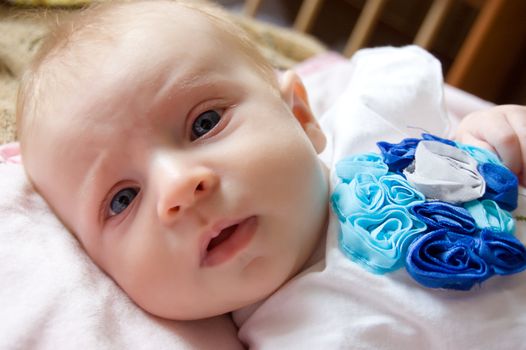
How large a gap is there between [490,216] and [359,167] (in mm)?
158

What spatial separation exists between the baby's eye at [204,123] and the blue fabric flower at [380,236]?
7.3 inches

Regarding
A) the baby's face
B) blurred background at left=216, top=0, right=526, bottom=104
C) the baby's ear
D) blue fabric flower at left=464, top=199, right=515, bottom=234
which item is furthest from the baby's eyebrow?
blurred background at left=216, top=0, right=526, bottom=104

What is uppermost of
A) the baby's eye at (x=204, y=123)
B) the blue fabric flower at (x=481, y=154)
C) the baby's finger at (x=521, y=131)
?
the baby's finger at (x=521, y=131)

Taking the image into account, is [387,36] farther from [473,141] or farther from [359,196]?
[359,196]

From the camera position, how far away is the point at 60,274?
0.63m

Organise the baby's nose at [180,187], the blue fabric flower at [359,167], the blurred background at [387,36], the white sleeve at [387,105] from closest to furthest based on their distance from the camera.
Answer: the baby's nose at [180,187] < the blue fabric flower at [359,167] < the white sleeve at [387,105] < the blurred background at [387,36]

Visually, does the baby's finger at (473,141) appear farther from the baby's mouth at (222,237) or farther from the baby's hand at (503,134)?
the baby's mouth at (222,237)

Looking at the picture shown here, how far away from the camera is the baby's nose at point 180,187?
1.81 ft

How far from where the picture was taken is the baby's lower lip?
587 millimetres

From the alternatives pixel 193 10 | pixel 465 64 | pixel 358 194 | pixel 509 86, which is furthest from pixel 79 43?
pixel 509 86

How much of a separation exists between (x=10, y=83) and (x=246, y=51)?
52 centimetres

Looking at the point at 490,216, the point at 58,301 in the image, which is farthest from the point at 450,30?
the point at 58,301

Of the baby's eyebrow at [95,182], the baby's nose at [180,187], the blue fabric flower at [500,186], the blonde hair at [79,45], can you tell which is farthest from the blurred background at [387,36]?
the blue fabric flower at [500,186]

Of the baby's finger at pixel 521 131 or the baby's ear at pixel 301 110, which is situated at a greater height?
the baby's finger at pixel 521 131
